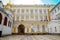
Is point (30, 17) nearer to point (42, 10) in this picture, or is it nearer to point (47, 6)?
point (42, 10)

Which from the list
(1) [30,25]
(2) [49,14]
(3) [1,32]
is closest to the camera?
(3) [1,32]

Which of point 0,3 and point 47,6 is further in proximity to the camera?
point 47,6

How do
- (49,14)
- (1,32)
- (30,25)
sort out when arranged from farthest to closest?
(49,14), (30,25), (1,32)

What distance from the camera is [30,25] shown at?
34312 millimetres

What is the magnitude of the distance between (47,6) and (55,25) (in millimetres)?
14731

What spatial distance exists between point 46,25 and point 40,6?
348 inches

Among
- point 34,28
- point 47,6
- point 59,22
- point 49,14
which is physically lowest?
point 34,28

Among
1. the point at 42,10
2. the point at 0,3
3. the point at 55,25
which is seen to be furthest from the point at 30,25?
the point at 0,3

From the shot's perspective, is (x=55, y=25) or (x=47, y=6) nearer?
(x=55, y=25)

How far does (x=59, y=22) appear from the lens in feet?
77.7

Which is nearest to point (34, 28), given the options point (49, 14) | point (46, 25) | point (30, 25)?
point (30, 25)

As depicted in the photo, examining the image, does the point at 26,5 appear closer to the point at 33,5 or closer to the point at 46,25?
the point at 33,5

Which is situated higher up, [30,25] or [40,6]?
[40,6]

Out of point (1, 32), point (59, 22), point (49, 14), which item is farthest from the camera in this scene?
point (49, 14)
